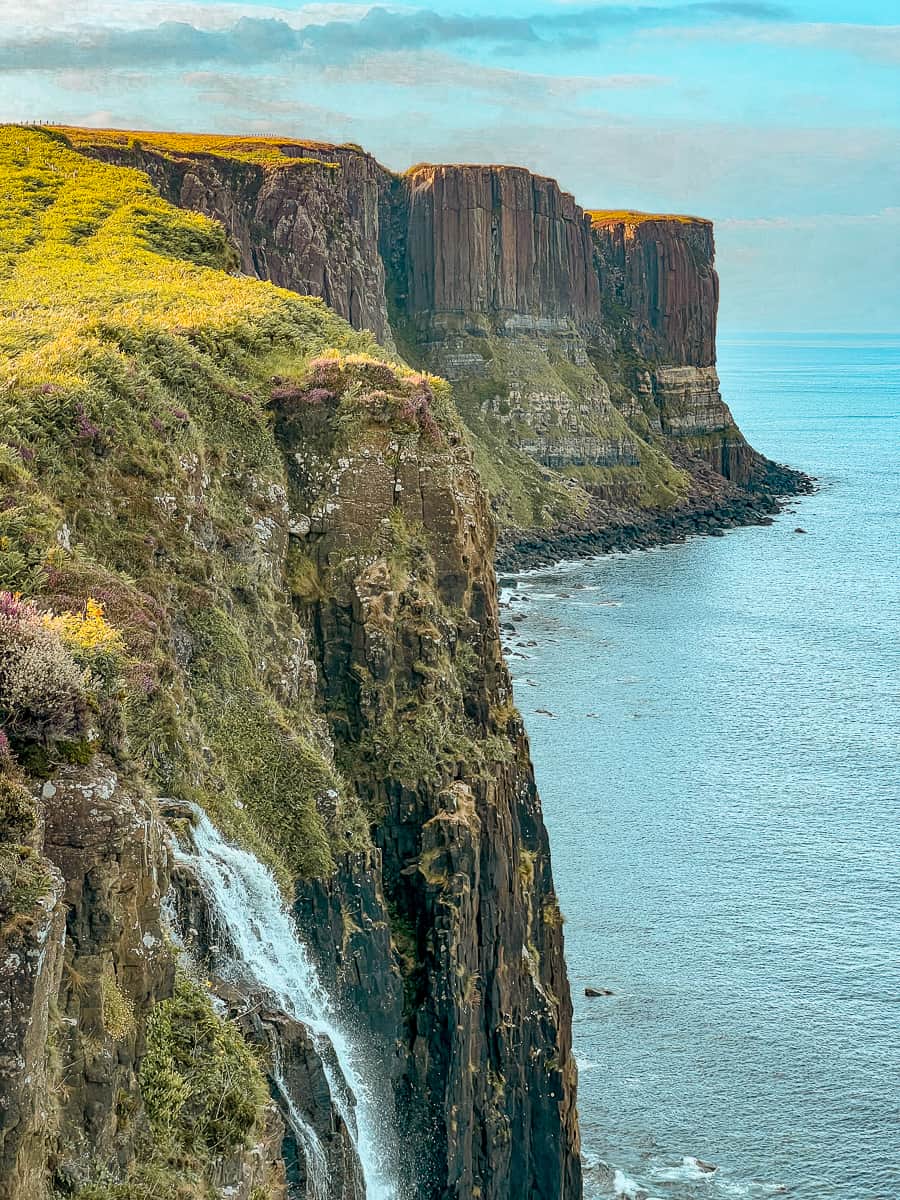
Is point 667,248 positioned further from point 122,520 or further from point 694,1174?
point 122,520

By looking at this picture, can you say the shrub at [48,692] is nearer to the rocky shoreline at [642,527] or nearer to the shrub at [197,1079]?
the shrub at [197,1079]

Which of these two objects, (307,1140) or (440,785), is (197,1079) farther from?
(440,785)

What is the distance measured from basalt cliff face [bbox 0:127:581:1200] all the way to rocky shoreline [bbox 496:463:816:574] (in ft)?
342

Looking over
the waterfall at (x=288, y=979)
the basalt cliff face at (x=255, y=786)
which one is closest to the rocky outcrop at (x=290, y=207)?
the basalt cliff face at (x=255, y=786)

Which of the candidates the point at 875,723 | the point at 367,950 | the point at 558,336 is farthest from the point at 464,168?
the point at 367,950

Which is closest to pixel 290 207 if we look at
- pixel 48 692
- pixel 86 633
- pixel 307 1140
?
pixel 307 1140

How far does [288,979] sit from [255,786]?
384 centimetres

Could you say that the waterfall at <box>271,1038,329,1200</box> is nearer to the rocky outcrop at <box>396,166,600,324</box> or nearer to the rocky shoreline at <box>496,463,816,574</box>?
the rocky shoreline at <box>496,463,816,574</box>

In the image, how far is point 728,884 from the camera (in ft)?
199

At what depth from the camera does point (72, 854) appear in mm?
14914

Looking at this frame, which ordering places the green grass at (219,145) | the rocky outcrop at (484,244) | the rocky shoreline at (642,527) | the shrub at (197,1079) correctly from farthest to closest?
1. the rocky outcrop at (484,244)
2. the rocky shoreline at (642,527)
3. the green grass at (219,145)
4. the shrub at (197,1079)

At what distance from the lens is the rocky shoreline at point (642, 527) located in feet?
474

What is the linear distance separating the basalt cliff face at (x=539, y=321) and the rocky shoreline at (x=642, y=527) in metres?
0.41

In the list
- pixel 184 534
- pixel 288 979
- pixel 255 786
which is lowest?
pixel 288 979
